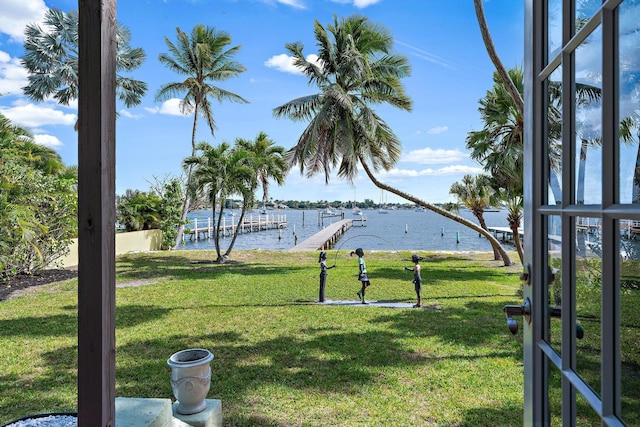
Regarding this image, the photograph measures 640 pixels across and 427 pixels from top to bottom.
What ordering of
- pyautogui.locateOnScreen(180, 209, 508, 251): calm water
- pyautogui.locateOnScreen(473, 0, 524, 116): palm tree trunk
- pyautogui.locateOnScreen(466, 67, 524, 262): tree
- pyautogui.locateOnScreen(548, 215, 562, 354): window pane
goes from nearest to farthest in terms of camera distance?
pyautogui.locateOnScreen(548, 215, 562, 354): window pane → pyautogui.locateOnScreen(473, 0, 524, 116): palm tree trunk → pyautogui.locateOnScreen(466, 67, 524, 262): tree → pyautogui.locateOnScreen(180, 209, 508, 251): calm water

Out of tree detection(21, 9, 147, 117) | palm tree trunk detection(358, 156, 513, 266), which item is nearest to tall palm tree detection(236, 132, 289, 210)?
palm tree trunk detection(358, 156, 513, 266)

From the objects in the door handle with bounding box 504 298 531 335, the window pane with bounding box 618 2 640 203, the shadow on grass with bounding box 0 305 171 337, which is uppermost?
the window pane with bounding box 618 2 640 203

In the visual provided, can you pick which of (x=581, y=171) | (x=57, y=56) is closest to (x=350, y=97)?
(x=581, y=171)

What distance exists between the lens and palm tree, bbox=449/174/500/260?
1310 centimetres

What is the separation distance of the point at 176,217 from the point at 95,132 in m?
15.8

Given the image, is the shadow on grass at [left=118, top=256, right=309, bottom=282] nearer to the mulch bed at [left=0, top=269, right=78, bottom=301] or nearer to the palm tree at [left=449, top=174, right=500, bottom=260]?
the mulch bed at [left=0, top=269, right=78, bottom=301]

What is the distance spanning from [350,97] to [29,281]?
9.07 metres

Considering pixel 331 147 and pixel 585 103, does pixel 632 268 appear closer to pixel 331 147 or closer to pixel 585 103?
pixel 585 103

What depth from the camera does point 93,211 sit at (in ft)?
4.01

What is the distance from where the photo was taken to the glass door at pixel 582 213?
684 millimetres

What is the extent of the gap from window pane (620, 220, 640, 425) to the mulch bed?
8.78 m

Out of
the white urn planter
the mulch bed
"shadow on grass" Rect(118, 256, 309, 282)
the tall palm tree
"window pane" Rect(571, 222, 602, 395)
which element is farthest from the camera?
the tall palm tree

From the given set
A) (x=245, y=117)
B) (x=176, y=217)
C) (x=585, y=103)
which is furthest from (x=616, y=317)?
(x=245, y=117)

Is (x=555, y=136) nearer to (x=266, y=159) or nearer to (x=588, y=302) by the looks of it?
(x=588, y=302)
